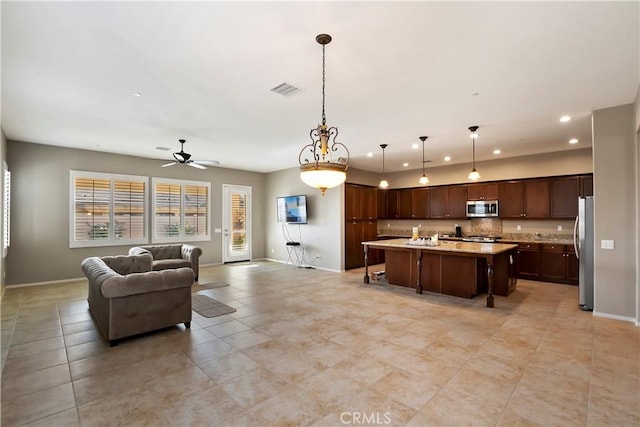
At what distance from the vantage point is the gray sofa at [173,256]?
6.39 metres

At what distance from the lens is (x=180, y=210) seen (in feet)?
27.6

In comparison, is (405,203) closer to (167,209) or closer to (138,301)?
(167,209)

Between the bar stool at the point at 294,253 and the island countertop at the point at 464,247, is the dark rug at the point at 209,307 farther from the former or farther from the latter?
the bar stool at the point at 294,253

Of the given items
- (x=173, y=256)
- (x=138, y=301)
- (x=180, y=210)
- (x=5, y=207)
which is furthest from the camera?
(x=180, y=210)

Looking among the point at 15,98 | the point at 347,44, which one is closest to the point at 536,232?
the point at 347,44

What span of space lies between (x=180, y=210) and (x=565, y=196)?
30.8 feet

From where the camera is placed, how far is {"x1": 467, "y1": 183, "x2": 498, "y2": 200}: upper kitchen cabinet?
25.2 ft

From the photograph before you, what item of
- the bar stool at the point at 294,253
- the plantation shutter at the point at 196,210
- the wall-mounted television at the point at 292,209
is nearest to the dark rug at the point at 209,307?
the plantation shutter at the point at 196,210

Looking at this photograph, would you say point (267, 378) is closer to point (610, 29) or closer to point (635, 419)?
point (635, 419)

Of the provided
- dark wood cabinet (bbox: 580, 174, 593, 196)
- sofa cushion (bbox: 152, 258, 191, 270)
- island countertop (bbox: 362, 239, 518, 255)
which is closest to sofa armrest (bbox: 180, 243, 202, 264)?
sofa cushion (bbox: 152, 258, 191, 270)

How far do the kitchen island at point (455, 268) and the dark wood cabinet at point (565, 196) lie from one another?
1.96m

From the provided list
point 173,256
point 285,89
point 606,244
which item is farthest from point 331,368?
point 173,256

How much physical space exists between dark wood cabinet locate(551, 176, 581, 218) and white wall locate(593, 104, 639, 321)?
2677 millimetres

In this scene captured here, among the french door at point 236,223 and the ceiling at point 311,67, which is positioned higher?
the ceiling at point 311,67
